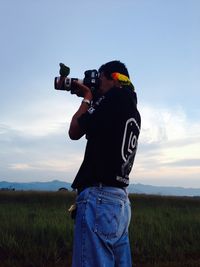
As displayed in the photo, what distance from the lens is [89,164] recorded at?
2.79m

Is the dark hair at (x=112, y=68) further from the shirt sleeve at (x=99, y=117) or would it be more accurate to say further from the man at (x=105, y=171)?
the shirt sleeve at (x=99, y=117)

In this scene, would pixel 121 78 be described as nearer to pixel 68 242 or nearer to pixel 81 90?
pixel 81 90

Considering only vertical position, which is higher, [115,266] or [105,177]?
[105,177]

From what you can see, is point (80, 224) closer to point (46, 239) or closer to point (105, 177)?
point (105, 177)

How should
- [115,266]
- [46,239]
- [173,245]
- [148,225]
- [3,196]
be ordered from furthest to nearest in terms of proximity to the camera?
[3,196]
[148,225]
[173,245]
[46,239]
[115,266]

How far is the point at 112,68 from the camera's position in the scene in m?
3.09

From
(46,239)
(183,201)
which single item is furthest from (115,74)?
(183,201)

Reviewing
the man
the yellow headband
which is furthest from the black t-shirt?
the yellow headband

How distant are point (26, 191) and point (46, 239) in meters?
11.5

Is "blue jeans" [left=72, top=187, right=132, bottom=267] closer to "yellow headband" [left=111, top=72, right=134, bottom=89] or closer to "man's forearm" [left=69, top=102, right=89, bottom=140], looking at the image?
"man's forearm" [left=69, top=102, right=89, bottom=140]

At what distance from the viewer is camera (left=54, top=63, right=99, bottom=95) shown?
3102mm

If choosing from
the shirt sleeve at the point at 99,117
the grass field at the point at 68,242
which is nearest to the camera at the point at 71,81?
the shirt sleeve at the point at 99,117

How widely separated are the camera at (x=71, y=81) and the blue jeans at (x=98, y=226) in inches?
29.5

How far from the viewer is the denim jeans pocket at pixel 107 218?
8.74 ft
